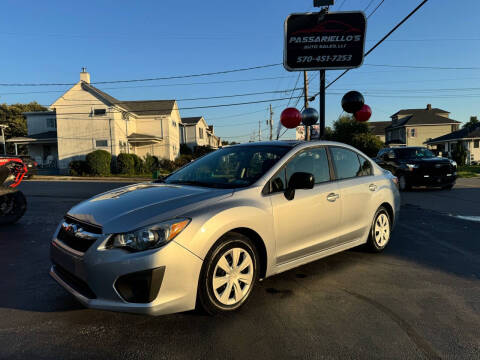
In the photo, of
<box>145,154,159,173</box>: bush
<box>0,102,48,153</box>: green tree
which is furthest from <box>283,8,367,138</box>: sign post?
<box>0,102,48,153</box>: green tree

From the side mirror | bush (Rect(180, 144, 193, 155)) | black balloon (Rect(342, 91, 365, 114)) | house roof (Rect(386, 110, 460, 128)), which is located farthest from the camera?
house roof (Rect(386, 110, 460, 128))

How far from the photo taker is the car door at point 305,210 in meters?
3.26

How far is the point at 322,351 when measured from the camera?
239 cm

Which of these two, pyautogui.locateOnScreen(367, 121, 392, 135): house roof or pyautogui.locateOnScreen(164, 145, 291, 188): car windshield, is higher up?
pyautogui.locateOnScreen(367, 121, 392, 135): house roof

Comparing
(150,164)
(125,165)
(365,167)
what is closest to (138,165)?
(150,164)

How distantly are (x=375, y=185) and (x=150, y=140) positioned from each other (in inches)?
1118

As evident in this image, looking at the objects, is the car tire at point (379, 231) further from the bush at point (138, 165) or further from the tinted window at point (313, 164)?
the bush at point (138, 165)

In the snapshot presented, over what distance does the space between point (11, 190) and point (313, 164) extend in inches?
238

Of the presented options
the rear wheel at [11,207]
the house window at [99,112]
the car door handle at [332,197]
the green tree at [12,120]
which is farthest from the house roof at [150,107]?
the green tree at [12,120]

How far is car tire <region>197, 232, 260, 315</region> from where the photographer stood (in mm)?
2713

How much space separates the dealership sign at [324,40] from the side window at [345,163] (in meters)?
5.98

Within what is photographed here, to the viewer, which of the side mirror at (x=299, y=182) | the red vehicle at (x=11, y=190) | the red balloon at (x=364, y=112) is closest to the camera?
the side mirror at (x=299, y=182)

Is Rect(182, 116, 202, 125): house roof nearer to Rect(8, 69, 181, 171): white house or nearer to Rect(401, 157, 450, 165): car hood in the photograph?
Rect(8, 69, 181, 171): white house

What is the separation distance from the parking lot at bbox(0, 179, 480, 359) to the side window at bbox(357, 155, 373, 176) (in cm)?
116
